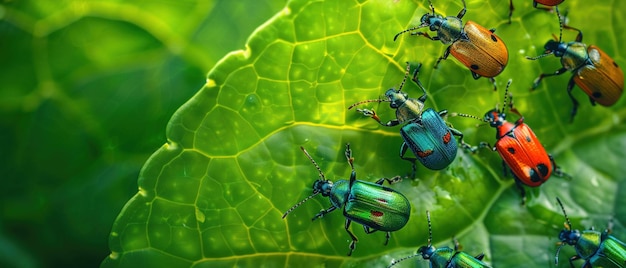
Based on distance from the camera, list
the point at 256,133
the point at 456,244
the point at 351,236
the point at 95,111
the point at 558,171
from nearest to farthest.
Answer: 1. the point at 256,133
2. the point at 351,236
3. the point at 456,244
4. the point at 558,171
5. the point at 95,111

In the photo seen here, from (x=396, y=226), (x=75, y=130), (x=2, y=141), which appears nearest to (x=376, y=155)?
→ (x=396, y=226)

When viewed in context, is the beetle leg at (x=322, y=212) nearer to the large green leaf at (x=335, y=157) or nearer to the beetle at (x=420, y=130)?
the large green leaf at (x=335, y=157)

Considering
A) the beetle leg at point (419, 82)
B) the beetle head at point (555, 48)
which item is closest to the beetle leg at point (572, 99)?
the beetle head at point (555, 48)

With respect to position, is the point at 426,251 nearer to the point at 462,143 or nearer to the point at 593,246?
the point at 462,143

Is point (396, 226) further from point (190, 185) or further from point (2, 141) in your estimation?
point (2, 141)

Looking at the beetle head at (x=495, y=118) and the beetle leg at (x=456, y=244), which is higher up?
the beetle head at (x=495, y=118)

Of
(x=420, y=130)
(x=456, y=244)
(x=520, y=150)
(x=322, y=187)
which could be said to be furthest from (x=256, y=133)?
(x=520, y=150)

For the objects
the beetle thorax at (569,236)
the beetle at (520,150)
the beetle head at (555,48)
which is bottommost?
the beetle thorax at (569,236)

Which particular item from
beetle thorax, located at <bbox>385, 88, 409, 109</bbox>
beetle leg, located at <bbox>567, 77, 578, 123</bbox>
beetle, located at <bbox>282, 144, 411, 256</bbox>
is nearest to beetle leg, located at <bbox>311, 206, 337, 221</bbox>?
beetle, located at <bbox>282, 144, 411, 256</bbox>
